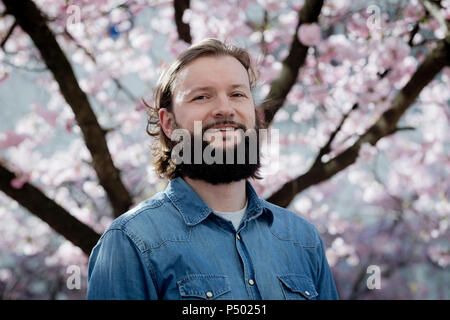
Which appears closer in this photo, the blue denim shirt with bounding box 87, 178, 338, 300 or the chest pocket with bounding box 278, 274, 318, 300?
the blue denim shirt with bounding box 87, 178, 338, 300

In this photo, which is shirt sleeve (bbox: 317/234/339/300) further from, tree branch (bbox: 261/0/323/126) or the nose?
tree branch (bbox: 261/0/323/126)

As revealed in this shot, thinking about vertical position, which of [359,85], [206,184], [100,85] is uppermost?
[100,85]

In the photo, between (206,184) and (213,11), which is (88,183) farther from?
(206,184)

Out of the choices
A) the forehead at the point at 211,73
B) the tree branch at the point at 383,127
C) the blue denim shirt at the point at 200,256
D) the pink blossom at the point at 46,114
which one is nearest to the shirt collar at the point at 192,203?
the blue denim shirt at the point at 200,256

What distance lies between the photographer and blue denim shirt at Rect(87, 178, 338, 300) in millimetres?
1509

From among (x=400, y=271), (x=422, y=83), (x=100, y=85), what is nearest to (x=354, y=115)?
(x=422, y=83)

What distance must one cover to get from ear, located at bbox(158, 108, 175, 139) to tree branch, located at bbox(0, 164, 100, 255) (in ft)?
4.70

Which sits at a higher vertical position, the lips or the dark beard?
the lips

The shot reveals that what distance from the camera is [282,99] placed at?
3.53 metres

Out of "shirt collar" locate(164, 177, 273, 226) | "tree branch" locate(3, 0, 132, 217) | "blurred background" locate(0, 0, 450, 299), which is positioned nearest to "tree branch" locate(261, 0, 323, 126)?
"blurred background" locate(0, 0, 450, 299)

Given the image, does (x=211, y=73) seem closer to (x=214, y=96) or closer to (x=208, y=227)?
(x=214, y=96)

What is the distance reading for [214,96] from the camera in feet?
5.91

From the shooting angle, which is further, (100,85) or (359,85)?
(100,85)
